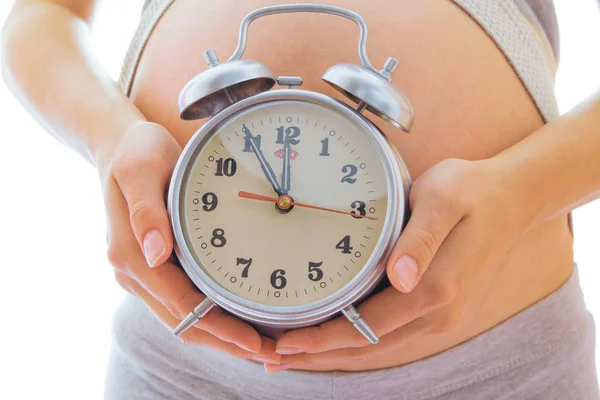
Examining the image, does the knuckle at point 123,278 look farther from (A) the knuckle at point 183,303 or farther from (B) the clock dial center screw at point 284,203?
(B) the clock dial center screw at point 284,203

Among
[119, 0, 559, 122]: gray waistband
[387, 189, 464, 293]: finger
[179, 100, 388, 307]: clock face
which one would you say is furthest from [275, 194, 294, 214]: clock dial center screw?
[119, 0, 559, 122]: gray waistband

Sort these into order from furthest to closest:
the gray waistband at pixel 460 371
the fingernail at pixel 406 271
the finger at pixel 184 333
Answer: the gray waistband at pixel 460 371 < the finger at pixel 184 333 < the fingernail at pixel 406 271

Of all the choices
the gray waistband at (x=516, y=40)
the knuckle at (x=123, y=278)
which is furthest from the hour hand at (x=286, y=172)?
the gray waistband at (x=516, y=40)

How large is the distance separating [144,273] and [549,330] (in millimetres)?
497

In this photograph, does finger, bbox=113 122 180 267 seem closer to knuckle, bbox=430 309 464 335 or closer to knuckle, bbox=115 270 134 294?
knuckle, bbox=115 270 134 294

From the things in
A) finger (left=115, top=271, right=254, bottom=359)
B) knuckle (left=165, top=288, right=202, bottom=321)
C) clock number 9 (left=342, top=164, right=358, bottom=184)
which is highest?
clock number 9 (left=342, top=164, right=358, bottom=184)

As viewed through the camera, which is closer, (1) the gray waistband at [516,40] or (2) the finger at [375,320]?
(2) the finger at [375,320]

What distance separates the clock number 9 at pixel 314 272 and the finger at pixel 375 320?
0.05 m

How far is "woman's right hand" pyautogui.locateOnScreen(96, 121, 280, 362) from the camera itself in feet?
1.95

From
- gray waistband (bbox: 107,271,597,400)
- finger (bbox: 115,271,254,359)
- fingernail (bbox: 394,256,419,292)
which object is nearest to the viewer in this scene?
fingernail (bbox: 394,256,419,292)

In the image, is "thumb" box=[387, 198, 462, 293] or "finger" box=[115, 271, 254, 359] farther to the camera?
"finger" box=[115, 271, 254, 359]

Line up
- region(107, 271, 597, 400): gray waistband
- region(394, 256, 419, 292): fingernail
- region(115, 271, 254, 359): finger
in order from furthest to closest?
region(107, 271, 597, 400): gray waistband < region(115, 271, 254, 359): finger < region(394, 256, 419, 292): fingernail

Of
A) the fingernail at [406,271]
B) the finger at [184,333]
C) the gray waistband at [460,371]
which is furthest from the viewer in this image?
the gray waistband at [460,371]

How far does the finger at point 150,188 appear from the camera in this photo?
0.59m
